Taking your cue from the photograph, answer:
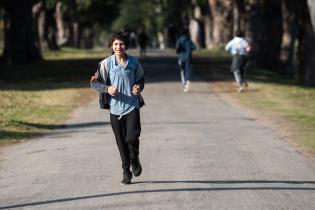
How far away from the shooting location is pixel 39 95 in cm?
2505

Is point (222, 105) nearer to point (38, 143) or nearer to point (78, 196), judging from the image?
point (38, 143)

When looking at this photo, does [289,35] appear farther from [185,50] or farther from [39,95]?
[39,95]

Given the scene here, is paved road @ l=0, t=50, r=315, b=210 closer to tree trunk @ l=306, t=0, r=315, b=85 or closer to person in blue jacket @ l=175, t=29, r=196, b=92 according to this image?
person in blue jacket @ l=175, t=29, r=196, b=92

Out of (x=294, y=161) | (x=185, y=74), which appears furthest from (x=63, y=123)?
(x=185, y=74)

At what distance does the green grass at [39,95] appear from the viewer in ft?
58.2

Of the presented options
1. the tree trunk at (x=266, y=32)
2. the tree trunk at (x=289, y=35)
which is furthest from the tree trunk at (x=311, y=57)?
the tree trunk at (x=289, y=35)

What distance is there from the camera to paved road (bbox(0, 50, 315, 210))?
9422 mm

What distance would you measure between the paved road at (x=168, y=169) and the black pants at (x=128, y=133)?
15.2 inches

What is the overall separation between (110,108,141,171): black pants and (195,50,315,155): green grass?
4304 mm

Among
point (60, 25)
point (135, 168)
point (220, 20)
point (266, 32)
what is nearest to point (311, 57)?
point (266, 32)

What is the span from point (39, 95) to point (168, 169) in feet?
45.6

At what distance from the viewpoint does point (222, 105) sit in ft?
74.0

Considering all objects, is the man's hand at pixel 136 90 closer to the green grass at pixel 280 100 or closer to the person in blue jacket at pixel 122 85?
the person in blue jacket at pixel 122 85

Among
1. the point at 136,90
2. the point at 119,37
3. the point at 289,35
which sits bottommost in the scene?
the point at 289,35
